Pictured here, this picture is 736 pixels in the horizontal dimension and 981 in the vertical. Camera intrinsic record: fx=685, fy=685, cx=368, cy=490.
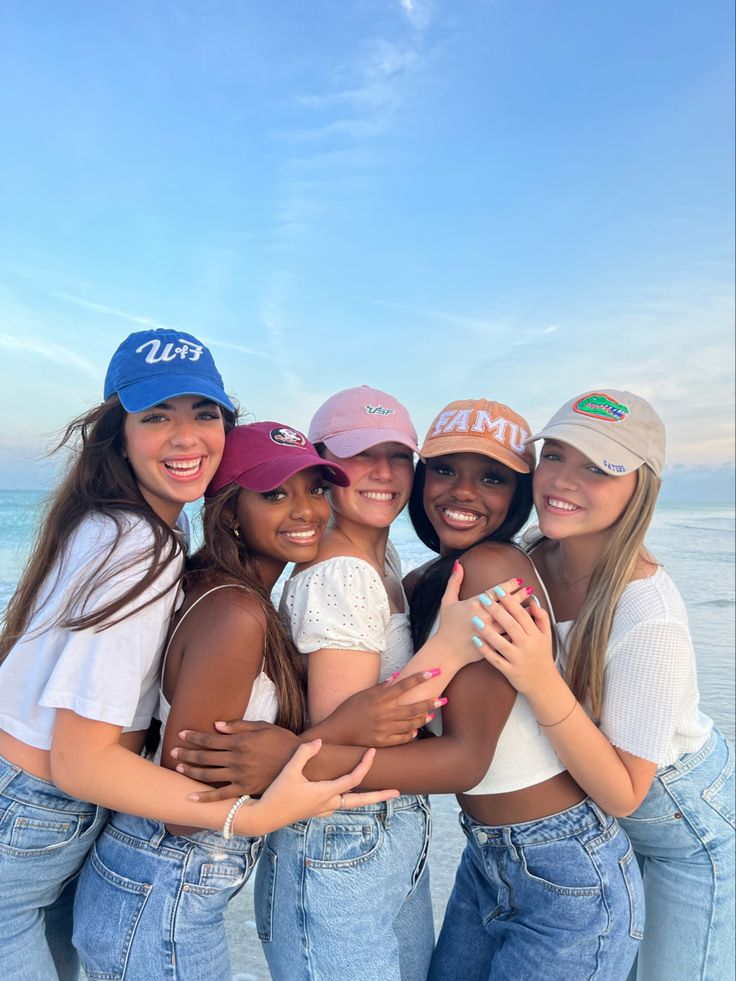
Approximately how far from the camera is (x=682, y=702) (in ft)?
7.66

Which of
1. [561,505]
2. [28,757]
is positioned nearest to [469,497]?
[561,505]

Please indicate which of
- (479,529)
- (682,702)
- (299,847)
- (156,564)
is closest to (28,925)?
(299,847)

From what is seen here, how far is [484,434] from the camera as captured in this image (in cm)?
269

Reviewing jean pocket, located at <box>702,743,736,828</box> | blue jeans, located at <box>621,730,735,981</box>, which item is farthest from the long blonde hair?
jean pocket, located at <box>702,743,736,828</box>

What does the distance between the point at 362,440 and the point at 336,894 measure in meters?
1.53

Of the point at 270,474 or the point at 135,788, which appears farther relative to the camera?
the point at 270,474

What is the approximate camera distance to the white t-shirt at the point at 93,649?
1919mm

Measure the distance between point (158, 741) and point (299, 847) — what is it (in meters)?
0.60

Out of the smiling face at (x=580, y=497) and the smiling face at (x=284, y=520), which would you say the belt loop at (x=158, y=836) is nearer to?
the smiling face at (x=284, y=520)

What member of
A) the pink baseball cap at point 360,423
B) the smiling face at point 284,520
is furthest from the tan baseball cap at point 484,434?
the smiling face at point 284,520

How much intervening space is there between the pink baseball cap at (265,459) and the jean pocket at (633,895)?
5.37ft

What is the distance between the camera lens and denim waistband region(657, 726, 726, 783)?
2.59m

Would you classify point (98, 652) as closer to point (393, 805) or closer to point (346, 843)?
point (346, 843)

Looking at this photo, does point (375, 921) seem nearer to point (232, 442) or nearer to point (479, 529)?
point (479, 529)
